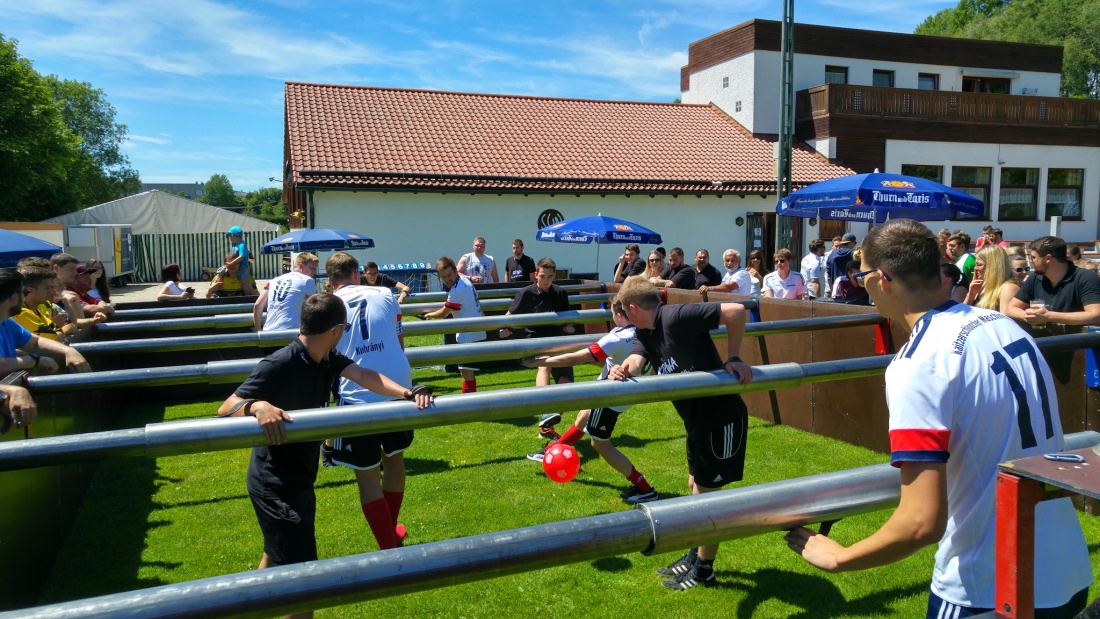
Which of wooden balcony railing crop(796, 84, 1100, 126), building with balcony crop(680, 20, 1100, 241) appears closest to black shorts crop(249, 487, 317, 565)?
building with balcony crop(680, 20, 1100, 241)

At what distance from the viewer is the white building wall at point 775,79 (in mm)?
31031

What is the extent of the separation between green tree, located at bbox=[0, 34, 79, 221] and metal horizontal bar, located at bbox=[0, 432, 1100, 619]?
5043 centimetres

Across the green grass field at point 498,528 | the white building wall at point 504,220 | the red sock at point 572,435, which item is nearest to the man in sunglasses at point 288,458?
the green grass field at point 498,528

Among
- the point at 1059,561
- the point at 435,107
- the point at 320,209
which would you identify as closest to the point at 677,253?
the point at 1059,561

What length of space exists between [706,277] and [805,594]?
8.27 m

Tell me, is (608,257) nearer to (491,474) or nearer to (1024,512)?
(491,474)

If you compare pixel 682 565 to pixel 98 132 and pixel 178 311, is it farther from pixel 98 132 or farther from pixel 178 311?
pixel 98 132

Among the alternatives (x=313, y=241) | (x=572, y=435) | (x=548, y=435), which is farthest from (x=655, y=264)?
(x=313, y=241)

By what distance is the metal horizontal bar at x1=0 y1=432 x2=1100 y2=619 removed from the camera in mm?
1598

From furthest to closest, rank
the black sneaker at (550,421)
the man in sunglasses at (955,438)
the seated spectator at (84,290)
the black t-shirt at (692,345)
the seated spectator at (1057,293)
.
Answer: the seated spectator at (84,290)
the black sneaker at (550,421)
the seated spectator at (1057,293)
the black t-shirt at (692,345)
the man in sunglasses at (955,438)

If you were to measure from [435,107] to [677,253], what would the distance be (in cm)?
1890

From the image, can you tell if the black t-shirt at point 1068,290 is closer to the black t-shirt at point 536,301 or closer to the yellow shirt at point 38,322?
the black t-shirt at point 536,301

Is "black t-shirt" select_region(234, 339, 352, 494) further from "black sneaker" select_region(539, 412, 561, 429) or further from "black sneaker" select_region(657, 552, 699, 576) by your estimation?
"black sneaker" select_region(539, 412, 561, 429)

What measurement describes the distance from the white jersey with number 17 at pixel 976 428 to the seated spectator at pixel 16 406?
391 cm
